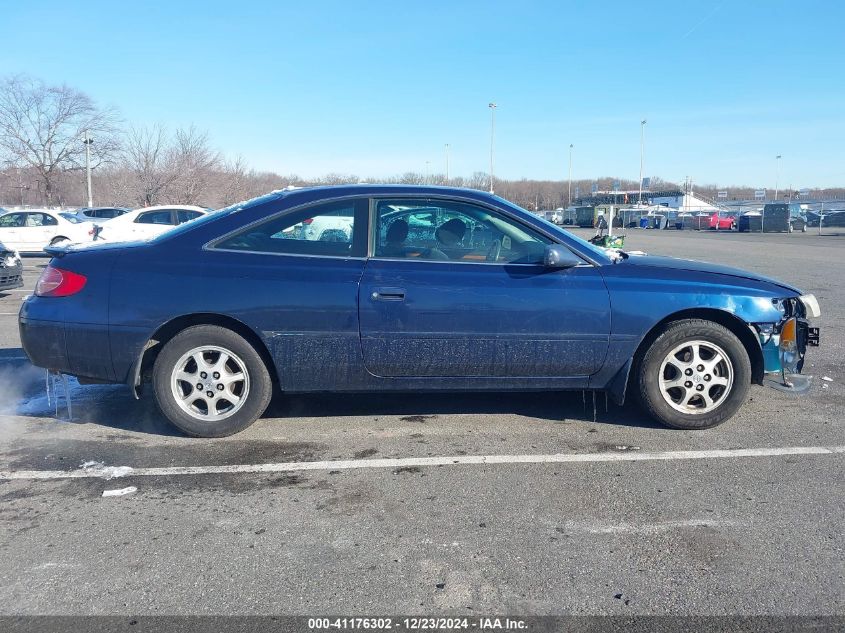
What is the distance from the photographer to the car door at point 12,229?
1991 centimetres

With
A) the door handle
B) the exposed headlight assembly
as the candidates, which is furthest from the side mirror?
the exposed headlight assembly

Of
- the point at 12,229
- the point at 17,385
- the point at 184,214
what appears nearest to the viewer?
the point at 17,385

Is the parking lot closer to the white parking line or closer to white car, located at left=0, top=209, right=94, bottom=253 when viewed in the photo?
the white parking line

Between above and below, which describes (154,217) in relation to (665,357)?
above

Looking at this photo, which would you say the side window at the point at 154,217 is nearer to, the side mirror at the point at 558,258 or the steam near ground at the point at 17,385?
the steam near ground at the point at 17,385

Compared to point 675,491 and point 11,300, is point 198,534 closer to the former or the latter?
point 675,491

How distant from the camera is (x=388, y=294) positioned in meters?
4.40

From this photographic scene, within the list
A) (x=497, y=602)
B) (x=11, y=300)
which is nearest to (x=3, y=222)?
(x=11, y=300)

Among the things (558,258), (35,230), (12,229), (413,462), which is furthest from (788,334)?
(12,229)

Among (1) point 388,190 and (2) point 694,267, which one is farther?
(2) point 694,267

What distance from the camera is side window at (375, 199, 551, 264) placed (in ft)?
15.0

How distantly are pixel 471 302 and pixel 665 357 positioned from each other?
138 centimetres

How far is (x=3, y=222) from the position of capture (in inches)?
792

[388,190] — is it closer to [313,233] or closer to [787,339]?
[313,233]
